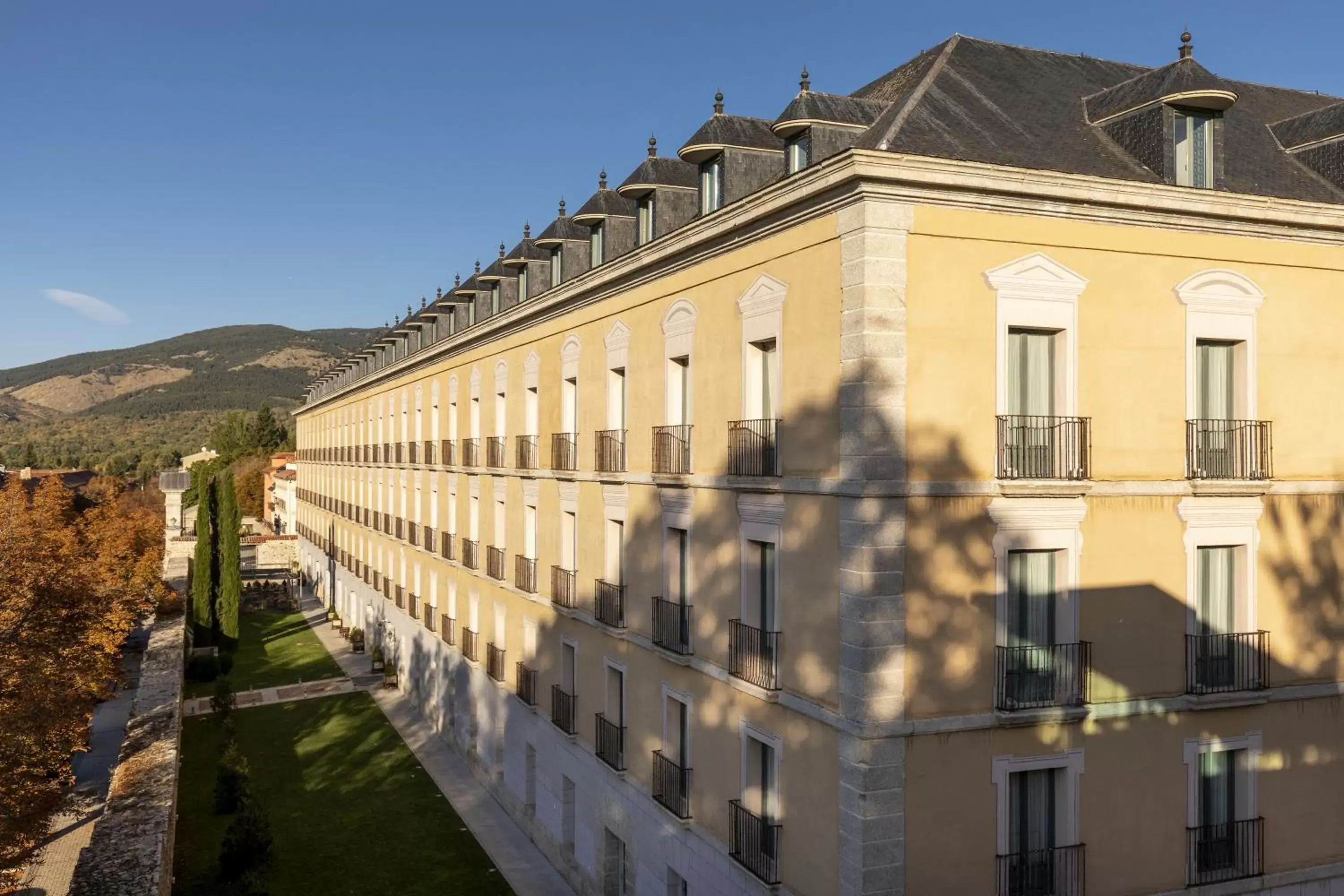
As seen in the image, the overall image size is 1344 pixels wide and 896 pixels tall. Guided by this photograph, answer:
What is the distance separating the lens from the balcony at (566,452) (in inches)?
920

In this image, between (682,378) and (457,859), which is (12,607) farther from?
(682,378)

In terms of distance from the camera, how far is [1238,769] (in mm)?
15609

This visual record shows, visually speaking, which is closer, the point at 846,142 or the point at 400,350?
the point at 846,142

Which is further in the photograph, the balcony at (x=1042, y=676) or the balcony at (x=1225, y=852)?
the balcony at (x=1225, y=852)

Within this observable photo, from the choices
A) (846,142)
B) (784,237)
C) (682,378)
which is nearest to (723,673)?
(682,378)

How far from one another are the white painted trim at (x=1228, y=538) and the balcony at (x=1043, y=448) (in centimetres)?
210

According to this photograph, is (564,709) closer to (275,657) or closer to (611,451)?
(611,451)

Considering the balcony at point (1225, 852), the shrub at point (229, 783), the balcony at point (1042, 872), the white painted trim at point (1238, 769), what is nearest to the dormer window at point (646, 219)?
the balcony at point (1042, 872)

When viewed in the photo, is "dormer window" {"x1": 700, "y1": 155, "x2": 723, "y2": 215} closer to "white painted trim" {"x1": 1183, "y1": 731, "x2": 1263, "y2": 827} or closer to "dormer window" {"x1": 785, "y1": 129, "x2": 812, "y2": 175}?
"dormer window" {"x1": 785, "y1": 129, "x2": 812, "y2": 175}

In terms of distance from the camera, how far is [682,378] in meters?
18.9

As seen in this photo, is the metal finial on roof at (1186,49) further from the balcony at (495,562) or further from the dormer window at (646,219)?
the balcony at (495,562)

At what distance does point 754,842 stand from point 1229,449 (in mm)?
9328

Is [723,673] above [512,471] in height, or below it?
below

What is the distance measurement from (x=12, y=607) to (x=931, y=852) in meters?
18.9
